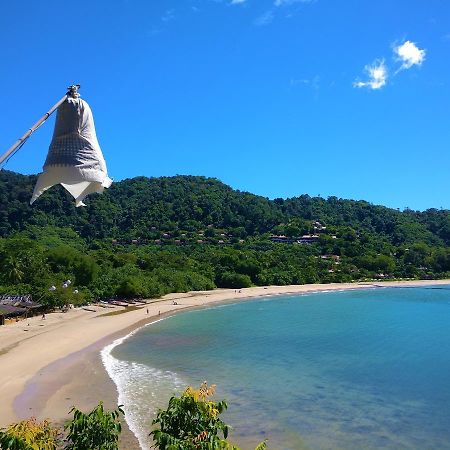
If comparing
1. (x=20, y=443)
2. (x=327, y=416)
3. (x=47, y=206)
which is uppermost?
(x=47, y=206)

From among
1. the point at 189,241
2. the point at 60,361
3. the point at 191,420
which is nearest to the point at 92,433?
the point at 191,420

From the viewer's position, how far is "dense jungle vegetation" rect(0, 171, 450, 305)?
46312 mm

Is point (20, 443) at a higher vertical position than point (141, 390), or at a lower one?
higher

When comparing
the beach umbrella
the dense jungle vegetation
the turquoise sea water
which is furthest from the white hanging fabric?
the dense jungle vegetation

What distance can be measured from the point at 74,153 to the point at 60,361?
20.6 metres

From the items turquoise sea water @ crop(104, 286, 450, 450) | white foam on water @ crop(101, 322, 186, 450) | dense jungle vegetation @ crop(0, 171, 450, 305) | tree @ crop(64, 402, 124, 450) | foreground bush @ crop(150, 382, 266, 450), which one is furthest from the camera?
dense jungle vegetation @ crop(0, 171, 450, 305)

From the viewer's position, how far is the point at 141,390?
18.0 m

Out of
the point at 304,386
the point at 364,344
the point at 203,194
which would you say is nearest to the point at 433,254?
the point at 203,194

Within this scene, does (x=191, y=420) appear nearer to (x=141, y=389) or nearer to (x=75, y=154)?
(x=75, y=154)

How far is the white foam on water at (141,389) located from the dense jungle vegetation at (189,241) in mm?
16991

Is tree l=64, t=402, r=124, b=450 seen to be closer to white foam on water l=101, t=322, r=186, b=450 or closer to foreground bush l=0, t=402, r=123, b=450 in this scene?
foreground bush l=0, t=402, r=123, b=450

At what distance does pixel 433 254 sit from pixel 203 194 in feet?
182

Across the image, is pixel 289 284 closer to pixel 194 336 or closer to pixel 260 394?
pixel 194 336

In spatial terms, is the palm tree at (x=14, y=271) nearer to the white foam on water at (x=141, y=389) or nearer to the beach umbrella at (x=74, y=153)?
the white foam on water at (x=141, y=389)
